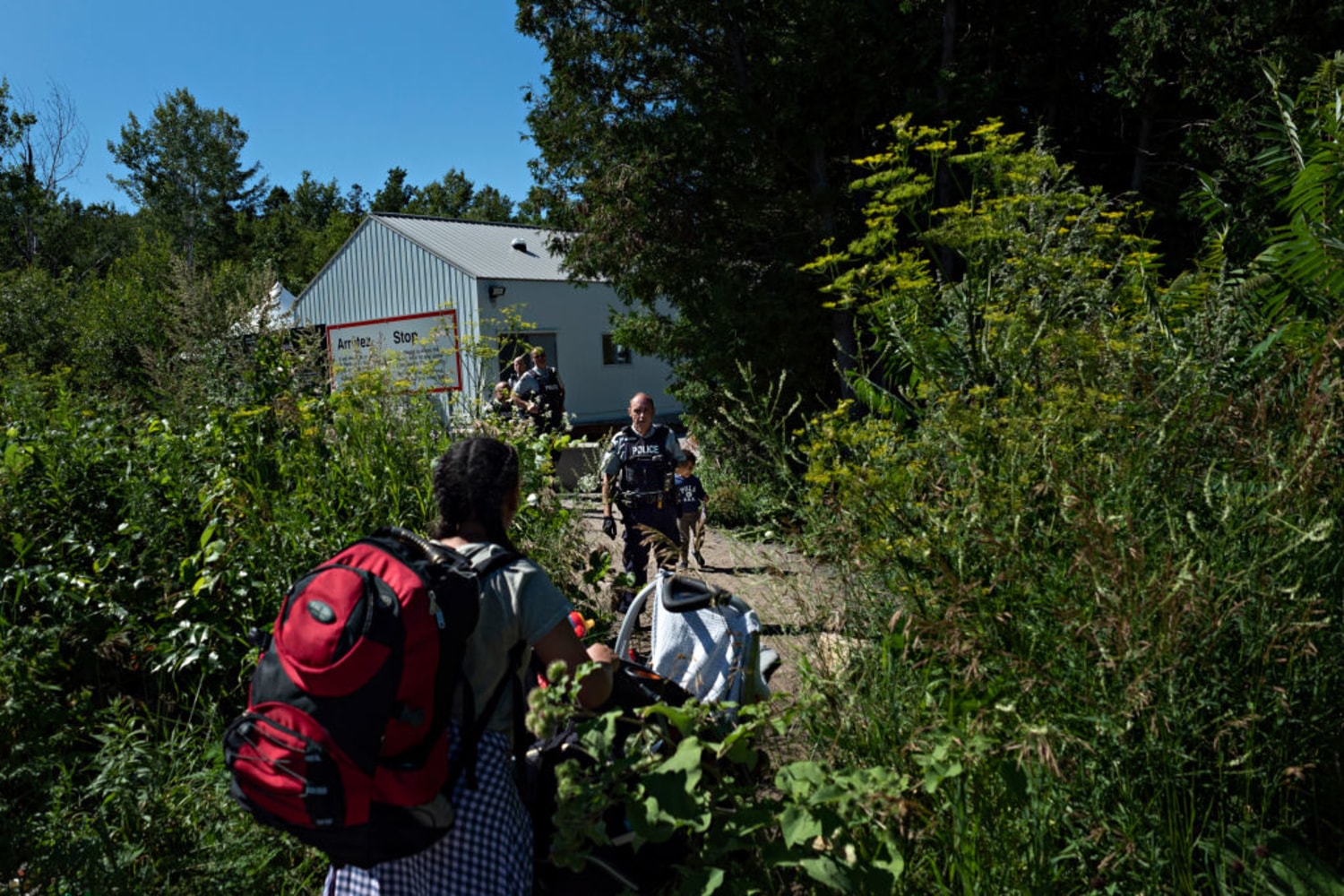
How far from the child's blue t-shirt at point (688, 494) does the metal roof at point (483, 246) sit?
13621 millimetres

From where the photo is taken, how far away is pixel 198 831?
3182 millimetres

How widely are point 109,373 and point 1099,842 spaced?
20.2m

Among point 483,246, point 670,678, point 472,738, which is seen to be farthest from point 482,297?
point 472,738

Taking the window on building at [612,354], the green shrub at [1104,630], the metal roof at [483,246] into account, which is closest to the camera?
the green shrub at [1104,630]

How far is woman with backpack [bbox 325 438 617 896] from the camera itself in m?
2.06

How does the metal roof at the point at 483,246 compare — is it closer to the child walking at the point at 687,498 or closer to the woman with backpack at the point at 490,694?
the child walking at the point at 687,498

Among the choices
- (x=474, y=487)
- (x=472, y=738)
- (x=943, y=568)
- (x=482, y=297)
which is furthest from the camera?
(x=482, y=297)

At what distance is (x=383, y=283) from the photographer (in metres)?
22.8

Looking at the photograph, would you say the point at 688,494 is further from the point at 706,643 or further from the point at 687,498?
the point at 706,643

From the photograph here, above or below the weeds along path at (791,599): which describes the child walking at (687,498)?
below

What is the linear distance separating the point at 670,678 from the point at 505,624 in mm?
974

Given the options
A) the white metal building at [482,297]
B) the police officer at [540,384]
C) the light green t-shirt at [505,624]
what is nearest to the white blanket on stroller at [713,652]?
the light green t-shirt at [505,624]

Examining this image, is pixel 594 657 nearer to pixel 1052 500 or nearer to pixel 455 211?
pixel 1052 500

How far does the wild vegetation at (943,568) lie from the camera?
6.55 ft
